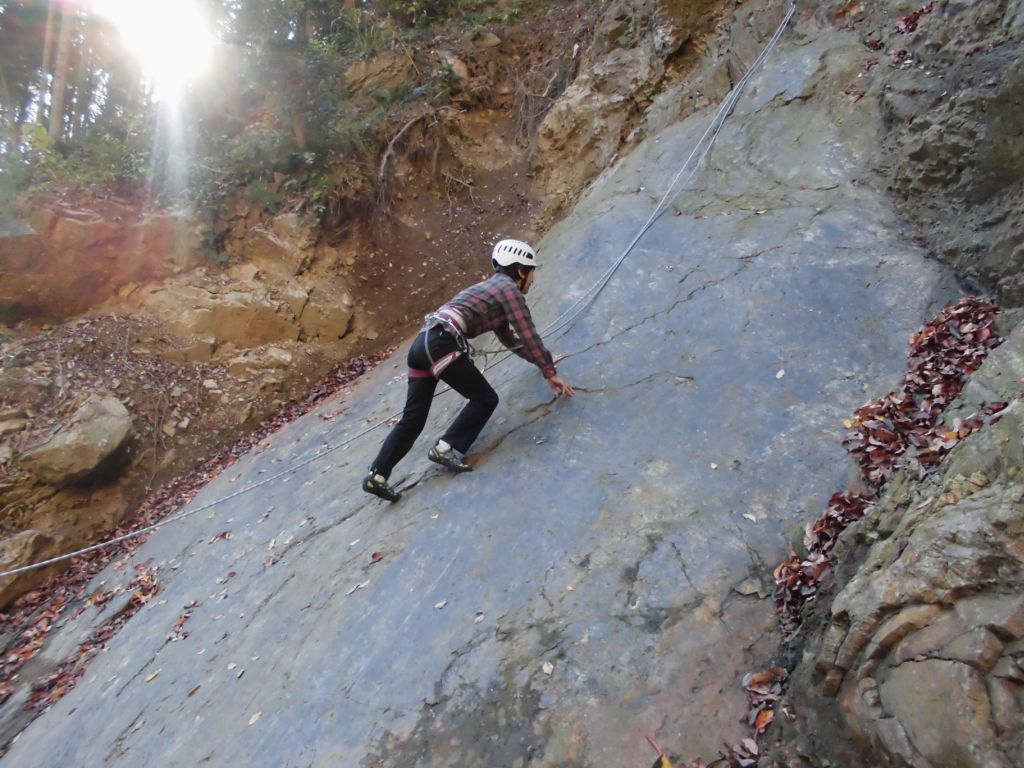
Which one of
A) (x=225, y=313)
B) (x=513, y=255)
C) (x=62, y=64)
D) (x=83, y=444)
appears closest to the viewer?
(x=513, y=255)

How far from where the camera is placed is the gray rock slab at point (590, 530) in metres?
3.02

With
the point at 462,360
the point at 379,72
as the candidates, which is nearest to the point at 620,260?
the point at 462,360

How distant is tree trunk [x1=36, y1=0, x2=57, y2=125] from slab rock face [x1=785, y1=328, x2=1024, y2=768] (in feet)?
53.1

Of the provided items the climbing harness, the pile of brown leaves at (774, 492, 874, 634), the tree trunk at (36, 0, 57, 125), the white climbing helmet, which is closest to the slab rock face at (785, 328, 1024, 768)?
the pile of brown leaves at (774, 492, 874, 634)

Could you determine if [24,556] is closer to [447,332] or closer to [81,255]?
[81,255]

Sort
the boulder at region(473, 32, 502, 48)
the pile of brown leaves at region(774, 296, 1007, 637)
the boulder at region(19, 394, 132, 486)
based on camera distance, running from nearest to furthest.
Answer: the pile of brown leaves at region(774, 296, 1007, 637) < the boulder at region(19, 394, 132, 486) < the boulder at region(473, 32, 502, 48)

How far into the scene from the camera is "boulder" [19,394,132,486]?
7.84 m

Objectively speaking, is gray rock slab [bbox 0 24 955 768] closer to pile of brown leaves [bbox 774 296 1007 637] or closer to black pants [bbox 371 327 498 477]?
pile of brown leaves [bbox 774 296 1007 637]

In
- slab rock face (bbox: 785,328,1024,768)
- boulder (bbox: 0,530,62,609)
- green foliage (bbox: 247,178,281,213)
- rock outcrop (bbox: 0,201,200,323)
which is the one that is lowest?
slab rock face (bbox: 785,328,1024,768)

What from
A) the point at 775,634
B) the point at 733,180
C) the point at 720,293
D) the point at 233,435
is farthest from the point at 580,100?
the point at 775,634

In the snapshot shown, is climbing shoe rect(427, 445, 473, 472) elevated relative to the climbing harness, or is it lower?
lower

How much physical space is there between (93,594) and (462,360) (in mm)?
5725

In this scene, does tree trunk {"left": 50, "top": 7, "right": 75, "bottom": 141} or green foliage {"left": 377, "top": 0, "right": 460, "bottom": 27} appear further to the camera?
green foliage {"left": 377, "top": 0, "right": 460, "bottom": 27}

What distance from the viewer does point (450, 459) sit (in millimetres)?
4711
